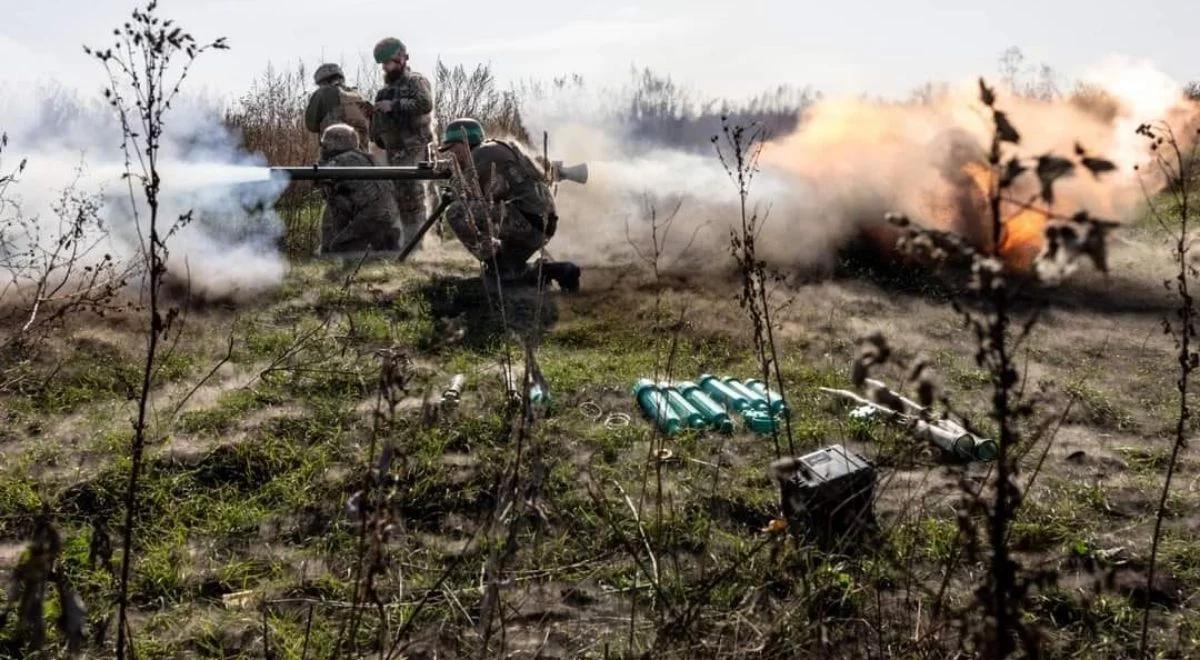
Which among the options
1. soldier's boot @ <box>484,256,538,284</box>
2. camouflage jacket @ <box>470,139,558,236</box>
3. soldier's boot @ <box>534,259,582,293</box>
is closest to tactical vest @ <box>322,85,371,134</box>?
camouflage jacket @ <box>470,139,558,236</box>

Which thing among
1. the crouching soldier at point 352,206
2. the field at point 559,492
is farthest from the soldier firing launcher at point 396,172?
the field at point 559,492

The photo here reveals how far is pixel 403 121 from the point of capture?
11109 mm

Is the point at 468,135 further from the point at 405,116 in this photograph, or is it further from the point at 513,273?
the point at 405,116

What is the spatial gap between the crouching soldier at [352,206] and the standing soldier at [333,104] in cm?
78

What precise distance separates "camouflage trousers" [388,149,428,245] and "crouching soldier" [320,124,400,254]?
413 mm

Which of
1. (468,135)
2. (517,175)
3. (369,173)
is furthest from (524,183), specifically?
(369,173)

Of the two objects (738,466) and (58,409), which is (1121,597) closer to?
(738,466)

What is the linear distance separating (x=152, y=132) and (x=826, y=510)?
300 cm

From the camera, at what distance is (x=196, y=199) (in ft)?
29.8

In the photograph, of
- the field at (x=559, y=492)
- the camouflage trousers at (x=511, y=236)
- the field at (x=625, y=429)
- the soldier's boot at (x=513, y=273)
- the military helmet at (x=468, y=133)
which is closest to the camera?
the field at (x=625, y=429)

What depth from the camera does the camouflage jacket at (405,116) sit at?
433 inches

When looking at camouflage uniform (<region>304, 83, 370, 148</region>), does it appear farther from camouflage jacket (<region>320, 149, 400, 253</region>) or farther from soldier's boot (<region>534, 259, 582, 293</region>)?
soldier's boot (<region>534, 259, 582, 293</region>)

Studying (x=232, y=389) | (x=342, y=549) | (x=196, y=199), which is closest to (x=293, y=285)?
(x=196, y=199)

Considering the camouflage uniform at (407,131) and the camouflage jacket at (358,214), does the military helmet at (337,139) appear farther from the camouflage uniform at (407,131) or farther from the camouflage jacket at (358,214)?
the camouflage uniform at (407,131)
